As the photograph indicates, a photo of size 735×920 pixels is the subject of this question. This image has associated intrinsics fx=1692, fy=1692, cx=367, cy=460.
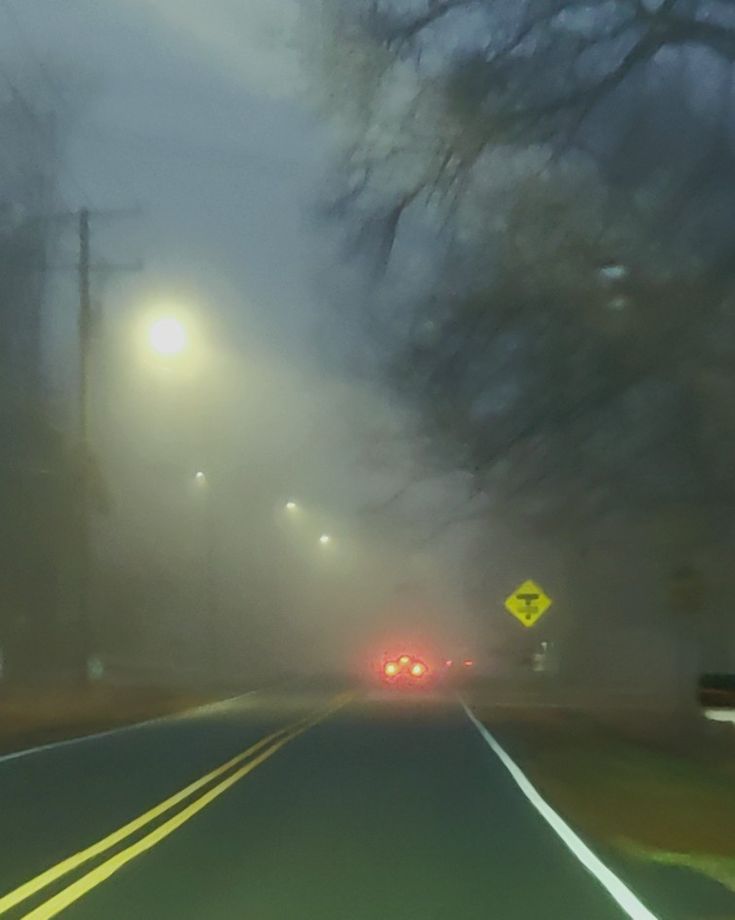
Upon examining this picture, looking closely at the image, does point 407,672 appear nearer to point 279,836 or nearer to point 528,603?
point 528,603

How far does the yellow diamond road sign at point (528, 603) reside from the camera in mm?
52188

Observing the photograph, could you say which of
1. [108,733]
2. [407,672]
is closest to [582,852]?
[108,733]

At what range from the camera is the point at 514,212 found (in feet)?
71.6

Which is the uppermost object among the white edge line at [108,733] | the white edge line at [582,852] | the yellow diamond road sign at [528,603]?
the yellow diamond road sign at [528,603]

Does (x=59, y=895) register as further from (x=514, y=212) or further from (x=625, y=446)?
(x=625, y=446)

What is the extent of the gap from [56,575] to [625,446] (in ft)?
111

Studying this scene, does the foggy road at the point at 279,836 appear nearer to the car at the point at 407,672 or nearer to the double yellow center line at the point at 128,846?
the double yellow center line at the point at 128,846

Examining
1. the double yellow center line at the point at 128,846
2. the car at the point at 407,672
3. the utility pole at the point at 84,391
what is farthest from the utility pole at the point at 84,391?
the car at the point at 407,672

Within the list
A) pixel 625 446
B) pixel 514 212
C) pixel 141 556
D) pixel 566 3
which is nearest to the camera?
pixel 566 3

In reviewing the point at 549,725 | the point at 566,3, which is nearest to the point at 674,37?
the point at 566,3

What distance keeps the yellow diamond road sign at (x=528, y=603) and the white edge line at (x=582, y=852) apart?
1027 inches

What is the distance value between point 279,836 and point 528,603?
120 ft

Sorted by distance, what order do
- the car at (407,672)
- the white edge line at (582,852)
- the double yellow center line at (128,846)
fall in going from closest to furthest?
the white edge line at (582,852)
the double yellow center line at (128,846)
the car at (407,672)

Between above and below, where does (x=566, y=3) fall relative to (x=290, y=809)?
above
